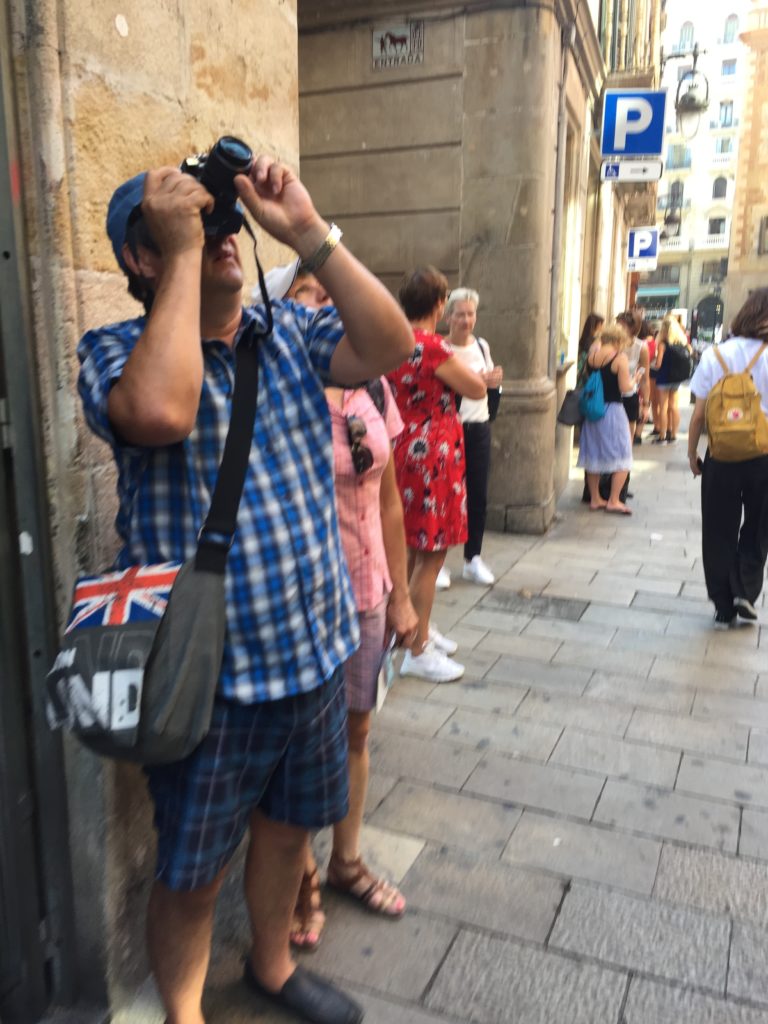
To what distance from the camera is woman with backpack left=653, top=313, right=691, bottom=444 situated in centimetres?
1194

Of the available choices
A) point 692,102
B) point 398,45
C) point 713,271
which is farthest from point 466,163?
point 713,271

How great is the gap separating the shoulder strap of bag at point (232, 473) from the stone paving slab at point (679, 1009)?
160cm

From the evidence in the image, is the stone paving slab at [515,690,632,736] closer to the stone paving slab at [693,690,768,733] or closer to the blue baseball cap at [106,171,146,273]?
the stone paving slab at [693,690,768,733]

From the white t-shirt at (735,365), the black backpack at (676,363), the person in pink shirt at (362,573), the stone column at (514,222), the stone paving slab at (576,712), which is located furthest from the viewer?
the black backpack at (676,363)

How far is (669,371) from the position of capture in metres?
12.0

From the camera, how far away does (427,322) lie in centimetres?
388

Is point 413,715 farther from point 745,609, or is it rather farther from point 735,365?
point 735,365

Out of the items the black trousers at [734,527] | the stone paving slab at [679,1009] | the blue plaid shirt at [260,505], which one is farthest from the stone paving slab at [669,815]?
the black trousers at [734,527]

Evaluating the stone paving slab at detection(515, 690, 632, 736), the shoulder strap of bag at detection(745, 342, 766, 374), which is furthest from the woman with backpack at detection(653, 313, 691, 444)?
the stone paving slab at detection(515, 690, 632, 736)

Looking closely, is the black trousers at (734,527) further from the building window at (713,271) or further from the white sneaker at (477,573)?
the building window at (713,271)

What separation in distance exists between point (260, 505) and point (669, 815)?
7.08 feet

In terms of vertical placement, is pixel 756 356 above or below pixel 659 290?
below

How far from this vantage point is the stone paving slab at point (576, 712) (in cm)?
373

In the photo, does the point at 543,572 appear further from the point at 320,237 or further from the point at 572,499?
the point at 320,237
